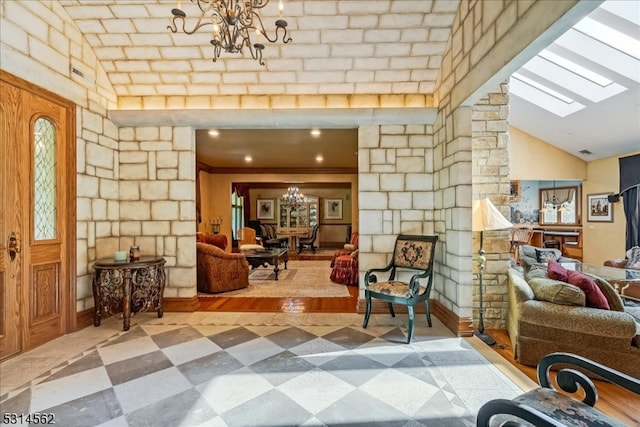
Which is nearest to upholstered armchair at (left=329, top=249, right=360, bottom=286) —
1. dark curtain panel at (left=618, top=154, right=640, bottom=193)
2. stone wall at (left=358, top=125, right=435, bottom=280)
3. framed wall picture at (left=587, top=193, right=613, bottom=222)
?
stone wall at (left=358, top=125, right=435, bottom=280)

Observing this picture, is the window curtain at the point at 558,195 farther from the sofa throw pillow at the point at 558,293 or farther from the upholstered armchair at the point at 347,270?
the sofa throw pillow at the point at 558,293

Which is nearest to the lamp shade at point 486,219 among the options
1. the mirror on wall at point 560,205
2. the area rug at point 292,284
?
the area rug at point 292,284

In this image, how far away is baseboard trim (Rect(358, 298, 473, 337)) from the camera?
2.89 m

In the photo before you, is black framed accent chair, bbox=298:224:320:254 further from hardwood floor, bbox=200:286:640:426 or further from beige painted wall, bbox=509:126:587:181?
beige painted wall, bbox=509:126:587:181

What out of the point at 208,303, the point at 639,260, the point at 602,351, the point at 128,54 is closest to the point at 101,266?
the point at 208,303

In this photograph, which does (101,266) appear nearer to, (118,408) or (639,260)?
(118,408)

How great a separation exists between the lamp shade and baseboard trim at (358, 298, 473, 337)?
93cm

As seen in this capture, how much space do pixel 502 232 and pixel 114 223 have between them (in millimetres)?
4603

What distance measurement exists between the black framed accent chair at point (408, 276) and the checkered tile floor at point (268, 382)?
0.35 meters

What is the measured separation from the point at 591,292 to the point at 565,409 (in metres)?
1.85

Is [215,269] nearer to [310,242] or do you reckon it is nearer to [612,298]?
[612,298]

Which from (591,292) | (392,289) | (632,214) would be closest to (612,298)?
(591,292)

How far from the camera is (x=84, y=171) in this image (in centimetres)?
314

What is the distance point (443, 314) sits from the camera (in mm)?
3250
